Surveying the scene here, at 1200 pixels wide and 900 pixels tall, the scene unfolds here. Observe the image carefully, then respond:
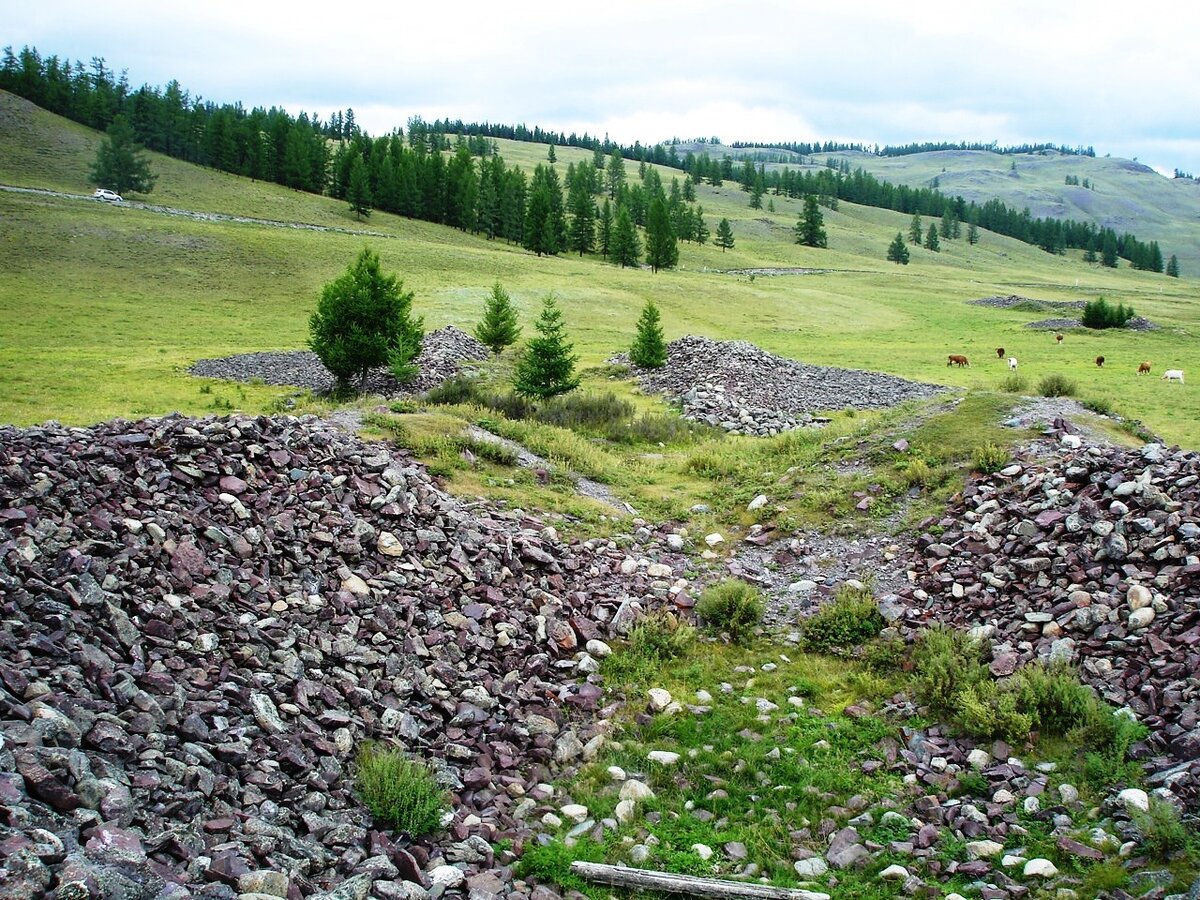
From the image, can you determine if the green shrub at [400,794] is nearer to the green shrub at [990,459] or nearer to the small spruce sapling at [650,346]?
the green shrub at [990,459]

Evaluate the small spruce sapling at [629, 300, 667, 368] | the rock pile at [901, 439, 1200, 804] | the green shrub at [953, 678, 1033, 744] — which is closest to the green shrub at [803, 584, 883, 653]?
the rock pile at [901, 439, 1200, 804]

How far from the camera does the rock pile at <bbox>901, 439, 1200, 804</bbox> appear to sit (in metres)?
8.05

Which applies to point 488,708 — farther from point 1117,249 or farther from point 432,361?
point 1117,249

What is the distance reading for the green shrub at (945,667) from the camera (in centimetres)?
891

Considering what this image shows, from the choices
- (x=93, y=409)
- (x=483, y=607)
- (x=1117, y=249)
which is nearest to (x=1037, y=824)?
(x=483, y=607)

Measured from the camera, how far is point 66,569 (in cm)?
787

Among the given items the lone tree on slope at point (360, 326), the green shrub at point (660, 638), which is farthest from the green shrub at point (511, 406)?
the green shrub at point (660, 638)

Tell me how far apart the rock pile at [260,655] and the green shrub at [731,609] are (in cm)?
83

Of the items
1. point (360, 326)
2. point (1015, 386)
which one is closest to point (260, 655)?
point (1015, 386)

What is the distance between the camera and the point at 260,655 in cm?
819

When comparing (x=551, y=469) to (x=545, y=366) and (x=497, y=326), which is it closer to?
(x=545, y=366)

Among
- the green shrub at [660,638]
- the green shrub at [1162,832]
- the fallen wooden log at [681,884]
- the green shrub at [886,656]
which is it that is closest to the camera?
the green shrub at [1162,832]

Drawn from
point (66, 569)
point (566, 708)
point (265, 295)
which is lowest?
point (566, 708)

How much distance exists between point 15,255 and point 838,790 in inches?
2820
